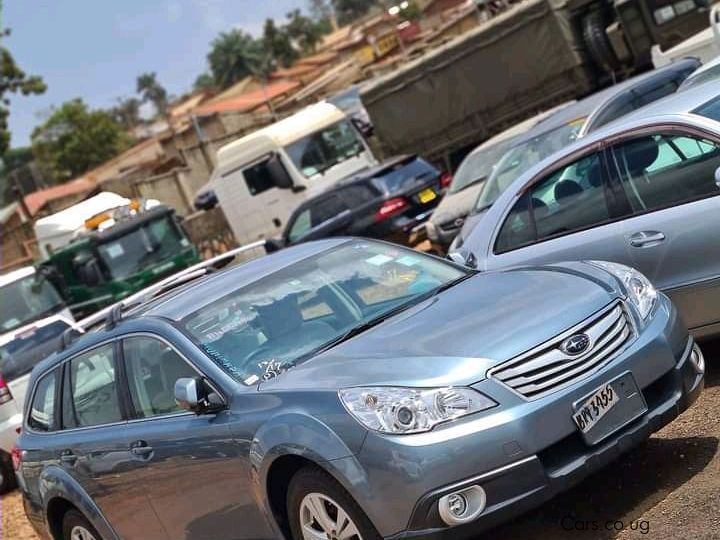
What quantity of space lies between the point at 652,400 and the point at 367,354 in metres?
1.25

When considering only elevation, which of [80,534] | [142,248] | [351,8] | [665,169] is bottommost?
[80,534]

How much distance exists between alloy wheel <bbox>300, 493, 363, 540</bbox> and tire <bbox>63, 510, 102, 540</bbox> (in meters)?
2.18

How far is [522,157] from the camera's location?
40.3 feet

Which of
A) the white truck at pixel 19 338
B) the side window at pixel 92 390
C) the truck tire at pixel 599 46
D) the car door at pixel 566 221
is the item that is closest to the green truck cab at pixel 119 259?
the white truck at pixel 19 338

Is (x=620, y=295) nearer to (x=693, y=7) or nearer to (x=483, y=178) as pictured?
(x=483, y=178)

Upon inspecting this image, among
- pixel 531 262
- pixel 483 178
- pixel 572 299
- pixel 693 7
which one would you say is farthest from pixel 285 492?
pixel 693 7

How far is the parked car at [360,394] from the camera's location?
14.5 feet

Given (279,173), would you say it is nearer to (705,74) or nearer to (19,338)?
(19,338)

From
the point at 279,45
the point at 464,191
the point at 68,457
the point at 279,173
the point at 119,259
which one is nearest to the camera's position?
the point at 68,457

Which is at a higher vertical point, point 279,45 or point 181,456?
Answer: point 279,45

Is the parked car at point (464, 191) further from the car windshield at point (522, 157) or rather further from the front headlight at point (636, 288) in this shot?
the front headlight at point (636, 288)

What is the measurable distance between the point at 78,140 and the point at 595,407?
8545 centimetres

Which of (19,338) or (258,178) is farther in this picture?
(258,178)

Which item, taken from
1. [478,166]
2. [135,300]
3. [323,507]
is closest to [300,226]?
[478,166]
